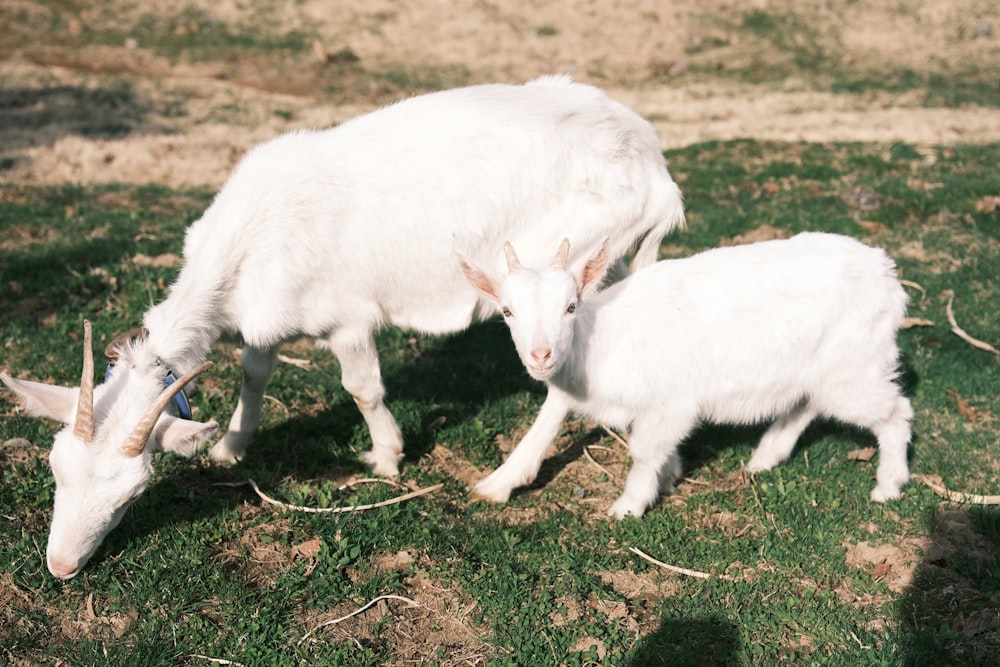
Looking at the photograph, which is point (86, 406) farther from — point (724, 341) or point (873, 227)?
point (873, 227)

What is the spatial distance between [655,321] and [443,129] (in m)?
1.77

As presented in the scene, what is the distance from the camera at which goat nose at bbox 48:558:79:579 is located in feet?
13.5

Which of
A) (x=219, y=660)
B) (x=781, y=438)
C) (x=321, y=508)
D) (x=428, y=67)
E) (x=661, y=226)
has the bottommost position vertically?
(x=428, y=67)

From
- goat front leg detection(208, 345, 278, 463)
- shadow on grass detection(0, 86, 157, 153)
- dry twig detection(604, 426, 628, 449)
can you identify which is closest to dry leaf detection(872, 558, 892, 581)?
dry twig detection(604, 426, 628, 449)

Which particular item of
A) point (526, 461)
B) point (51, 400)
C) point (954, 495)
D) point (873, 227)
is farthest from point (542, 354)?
point (873, 227)

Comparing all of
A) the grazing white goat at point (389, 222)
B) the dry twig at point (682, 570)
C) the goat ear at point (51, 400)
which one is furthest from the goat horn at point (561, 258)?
the goat ear at point (51, 400)

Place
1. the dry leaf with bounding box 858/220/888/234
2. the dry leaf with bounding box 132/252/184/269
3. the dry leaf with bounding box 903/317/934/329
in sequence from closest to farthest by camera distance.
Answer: the dry leaf with bounding box 903/317/934/329
the dry leaf with bounding box 132/252/184/269
the dry leaf with bounding box 858/220/888/234

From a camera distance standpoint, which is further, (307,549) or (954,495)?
(954,495)

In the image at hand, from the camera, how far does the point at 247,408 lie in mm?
5645

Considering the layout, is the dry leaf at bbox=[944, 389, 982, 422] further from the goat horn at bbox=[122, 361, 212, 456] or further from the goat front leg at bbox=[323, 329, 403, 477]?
the goat horn at bbox=[122, 361, 212, 456]

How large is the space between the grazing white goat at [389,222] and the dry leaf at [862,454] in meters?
1.88

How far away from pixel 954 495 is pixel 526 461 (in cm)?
265

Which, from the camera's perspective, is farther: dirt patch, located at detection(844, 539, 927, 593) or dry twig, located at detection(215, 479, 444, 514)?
dry twig, located at detection(215, 479, 444, 514)

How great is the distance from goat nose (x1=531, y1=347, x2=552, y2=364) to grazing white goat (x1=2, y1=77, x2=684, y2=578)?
1.21 metres
